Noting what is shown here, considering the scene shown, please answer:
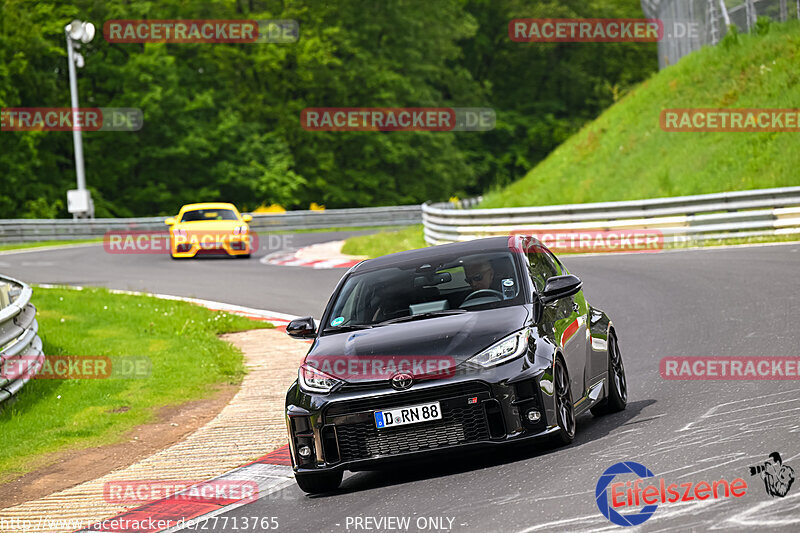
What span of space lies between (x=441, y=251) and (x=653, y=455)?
2.56m

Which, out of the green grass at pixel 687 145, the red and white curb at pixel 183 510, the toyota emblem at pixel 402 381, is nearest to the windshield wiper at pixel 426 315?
the toyota emblem at pixel 402 381

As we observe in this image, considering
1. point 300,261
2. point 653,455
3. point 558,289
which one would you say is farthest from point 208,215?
point 653,455

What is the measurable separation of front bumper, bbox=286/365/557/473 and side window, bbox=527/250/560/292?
129cm

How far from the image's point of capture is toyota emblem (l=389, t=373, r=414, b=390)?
739 cm

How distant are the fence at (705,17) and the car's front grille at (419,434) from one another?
1002 inches

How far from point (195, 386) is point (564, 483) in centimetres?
680

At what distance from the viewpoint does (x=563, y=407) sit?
25.6 ft

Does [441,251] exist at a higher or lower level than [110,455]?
higher

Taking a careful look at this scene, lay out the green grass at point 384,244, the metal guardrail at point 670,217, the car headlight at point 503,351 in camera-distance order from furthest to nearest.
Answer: the green grass at point 384,244
the metal guardrail at point 670,217
the car headlight at point 503,351

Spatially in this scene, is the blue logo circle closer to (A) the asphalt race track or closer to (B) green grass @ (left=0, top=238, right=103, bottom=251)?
(A) the asphalt race track

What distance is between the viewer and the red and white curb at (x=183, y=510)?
7449 millimetres

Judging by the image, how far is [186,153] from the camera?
59.7 meters

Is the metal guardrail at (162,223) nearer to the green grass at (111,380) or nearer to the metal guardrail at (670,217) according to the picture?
the metal guardrail at (670,217)

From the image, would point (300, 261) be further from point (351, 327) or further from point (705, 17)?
point (351, 327)
